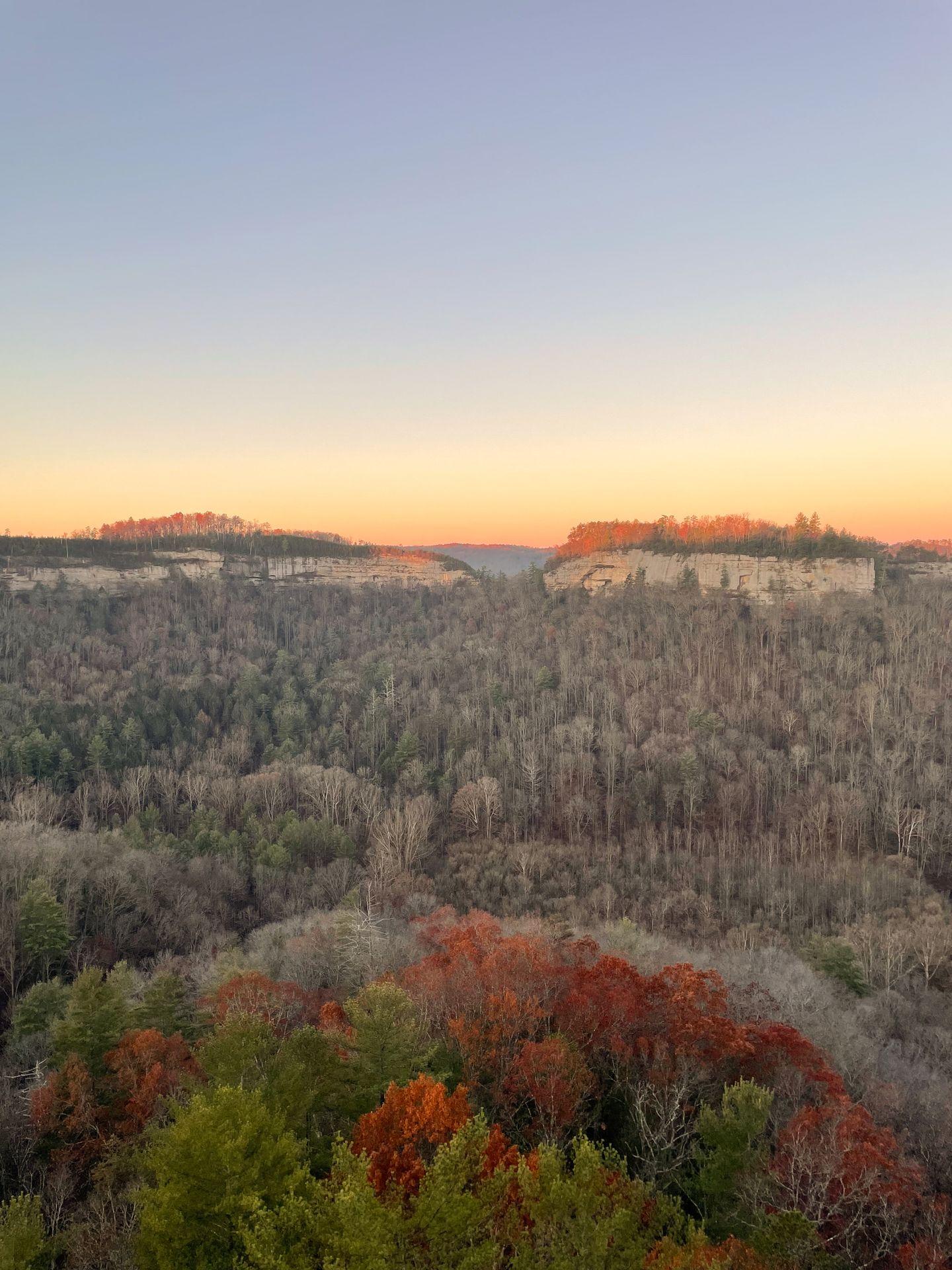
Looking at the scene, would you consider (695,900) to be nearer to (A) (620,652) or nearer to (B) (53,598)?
(A) (620,652)

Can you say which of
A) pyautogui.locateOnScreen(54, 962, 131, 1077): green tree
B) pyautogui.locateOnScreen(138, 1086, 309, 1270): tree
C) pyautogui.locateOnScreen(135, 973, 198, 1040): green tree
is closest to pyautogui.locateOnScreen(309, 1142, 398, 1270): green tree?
pyautogui.locateOnScreen(138, 1086, 309, 1270): tree

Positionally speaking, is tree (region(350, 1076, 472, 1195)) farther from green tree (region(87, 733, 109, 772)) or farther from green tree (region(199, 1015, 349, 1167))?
green tree (region(87, 733, 109, 772))

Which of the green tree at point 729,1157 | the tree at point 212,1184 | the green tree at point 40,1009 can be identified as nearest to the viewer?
the tree at point 212,1184

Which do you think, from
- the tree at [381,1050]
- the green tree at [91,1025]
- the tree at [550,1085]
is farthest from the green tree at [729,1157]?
the green tree at [91,1025]

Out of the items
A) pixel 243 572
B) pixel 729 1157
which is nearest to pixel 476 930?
pixel 729 1157

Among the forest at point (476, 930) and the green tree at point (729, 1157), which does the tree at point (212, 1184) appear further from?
the green tree at point (729, 1157)

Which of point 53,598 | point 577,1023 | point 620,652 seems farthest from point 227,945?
point 53,598
